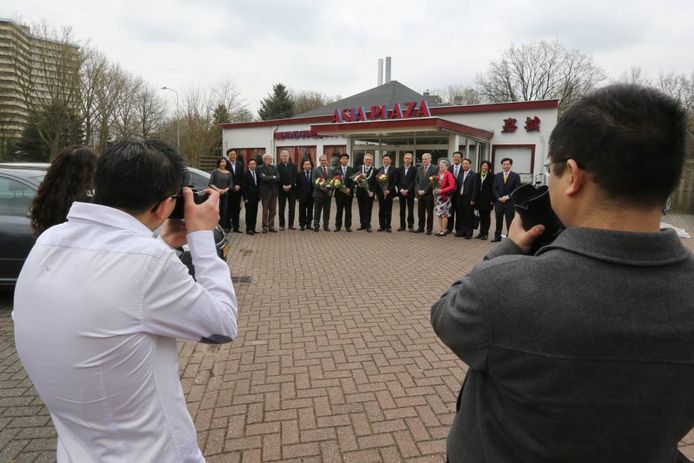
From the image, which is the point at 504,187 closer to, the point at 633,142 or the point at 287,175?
the point at 287,175

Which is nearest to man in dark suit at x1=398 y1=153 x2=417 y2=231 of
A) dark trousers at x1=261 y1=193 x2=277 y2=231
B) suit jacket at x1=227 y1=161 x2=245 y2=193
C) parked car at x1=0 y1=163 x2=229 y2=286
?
dark trousers at x1=261 y1=193 x2=277 y2=231

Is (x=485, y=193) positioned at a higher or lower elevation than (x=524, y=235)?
lower

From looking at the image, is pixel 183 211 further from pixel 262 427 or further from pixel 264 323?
pixel 264 323

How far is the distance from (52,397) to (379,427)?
7.55 ft

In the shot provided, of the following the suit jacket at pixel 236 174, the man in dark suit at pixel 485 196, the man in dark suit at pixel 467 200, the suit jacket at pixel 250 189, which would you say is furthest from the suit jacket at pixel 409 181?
the suit jacket at pixel 236 174

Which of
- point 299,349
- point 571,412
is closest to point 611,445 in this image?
point 571,412

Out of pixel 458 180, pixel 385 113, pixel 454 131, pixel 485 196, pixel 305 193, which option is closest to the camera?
pixel 485 196

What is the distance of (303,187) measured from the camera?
12.5 metres

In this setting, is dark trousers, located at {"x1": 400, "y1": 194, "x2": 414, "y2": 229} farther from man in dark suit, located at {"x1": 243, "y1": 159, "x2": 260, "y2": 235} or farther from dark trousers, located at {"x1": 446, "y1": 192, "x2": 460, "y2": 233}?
man in dark suit, located at {"x1": 243, "y1": 159, "x2": 260, "y2": 235}

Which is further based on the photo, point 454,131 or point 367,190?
point 454,131

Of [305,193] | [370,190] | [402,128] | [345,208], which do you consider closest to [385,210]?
[370,190]

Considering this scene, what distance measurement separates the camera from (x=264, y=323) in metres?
5.23

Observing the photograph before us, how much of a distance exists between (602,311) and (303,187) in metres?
11.8

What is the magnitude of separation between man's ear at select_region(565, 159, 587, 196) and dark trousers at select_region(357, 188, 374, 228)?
11378mm
